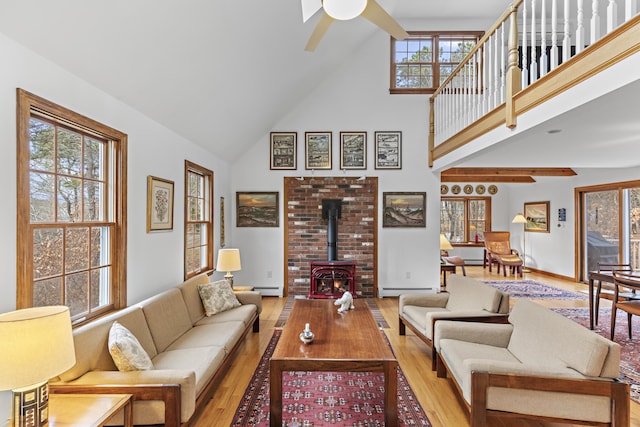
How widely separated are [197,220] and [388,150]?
335 centimetres

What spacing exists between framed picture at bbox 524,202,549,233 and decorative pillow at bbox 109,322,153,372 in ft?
29.1

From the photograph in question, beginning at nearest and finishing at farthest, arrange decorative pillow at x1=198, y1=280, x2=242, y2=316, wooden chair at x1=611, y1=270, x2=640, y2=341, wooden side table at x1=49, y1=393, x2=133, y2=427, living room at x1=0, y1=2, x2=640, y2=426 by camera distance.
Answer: wooden side table at x1=49, y1=393, x2=133, y2=427 → living room at x1=0, y1=2, x2=640, y2=426 → wooden chair at x1=611, y1=270, x2=640, y2=341 → decorative pillow at x1=198, y1=280, x2=242, y2=316

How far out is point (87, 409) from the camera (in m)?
1.62

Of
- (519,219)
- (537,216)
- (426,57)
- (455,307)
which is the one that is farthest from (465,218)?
(455,307)

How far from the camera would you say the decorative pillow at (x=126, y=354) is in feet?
6.42

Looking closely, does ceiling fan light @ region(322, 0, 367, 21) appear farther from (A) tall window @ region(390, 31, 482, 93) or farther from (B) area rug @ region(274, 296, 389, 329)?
(A) tall window @ region(390, 31, 482, 93)

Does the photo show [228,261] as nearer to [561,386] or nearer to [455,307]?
[455,307]

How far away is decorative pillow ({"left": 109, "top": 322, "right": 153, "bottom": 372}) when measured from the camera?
1.96 m

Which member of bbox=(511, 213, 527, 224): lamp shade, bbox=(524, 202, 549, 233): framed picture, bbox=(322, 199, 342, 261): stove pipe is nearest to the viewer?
bbox=(322, 199, 342, 261): stove pipe

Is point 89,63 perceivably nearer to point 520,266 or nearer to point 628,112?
point 628,112

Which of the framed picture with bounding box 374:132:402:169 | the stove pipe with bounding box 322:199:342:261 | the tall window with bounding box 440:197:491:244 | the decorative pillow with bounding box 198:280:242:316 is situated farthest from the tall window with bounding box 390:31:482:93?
the tall window with bounding box 440:197:491:244

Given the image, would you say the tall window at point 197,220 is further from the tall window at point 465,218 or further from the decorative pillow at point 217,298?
the tall window at point 465,218

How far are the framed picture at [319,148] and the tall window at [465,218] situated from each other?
5.06m

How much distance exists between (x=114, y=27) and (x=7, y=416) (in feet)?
7.34
